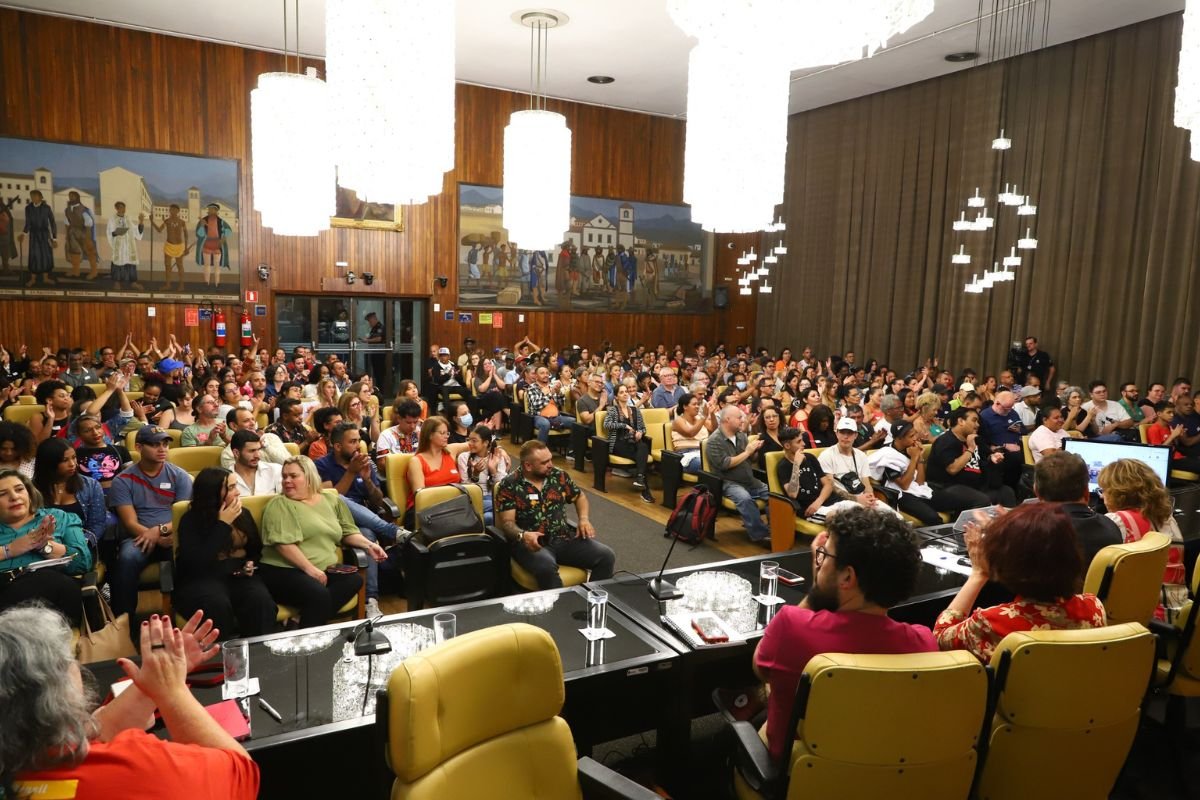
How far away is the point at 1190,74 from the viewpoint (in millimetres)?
2203

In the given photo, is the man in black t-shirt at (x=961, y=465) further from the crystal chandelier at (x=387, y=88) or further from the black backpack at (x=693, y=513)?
the crystal chandelier at (x=387, y=88)

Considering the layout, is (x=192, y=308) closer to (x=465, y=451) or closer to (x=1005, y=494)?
(x=465, y=451)

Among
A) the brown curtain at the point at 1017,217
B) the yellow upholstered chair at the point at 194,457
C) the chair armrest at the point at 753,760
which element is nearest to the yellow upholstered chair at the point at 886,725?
the chair armrest at the point at 753,760

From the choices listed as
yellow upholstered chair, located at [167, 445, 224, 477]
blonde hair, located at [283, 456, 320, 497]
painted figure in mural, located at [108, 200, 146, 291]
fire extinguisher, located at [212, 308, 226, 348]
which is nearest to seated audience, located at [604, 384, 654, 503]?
yellow upholstered chair, located at [167, 445, 224, 477]

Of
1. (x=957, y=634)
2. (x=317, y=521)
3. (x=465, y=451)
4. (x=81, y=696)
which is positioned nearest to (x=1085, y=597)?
(x=957, y=634)

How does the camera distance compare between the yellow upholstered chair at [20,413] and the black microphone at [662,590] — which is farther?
the yellow upholstered chair at [20,413]

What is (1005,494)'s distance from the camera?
20.9 feet

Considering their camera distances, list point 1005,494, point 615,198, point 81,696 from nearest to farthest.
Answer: point 81,696 → point 1005,494 → point 615,198

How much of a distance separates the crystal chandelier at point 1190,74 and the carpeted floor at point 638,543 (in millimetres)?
3857

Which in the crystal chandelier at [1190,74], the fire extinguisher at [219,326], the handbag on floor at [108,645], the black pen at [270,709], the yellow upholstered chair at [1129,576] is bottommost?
the handbag on floor at [108,645]

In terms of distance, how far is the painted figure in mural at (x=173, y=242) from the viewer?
12.2 metres

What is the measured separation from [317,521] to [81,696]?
2.62 m

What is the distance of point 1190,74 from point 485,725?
2.64 meters

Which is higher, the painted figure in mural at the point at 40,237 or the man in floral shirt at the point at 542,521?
the painted figure in mural at the point at 40,237
